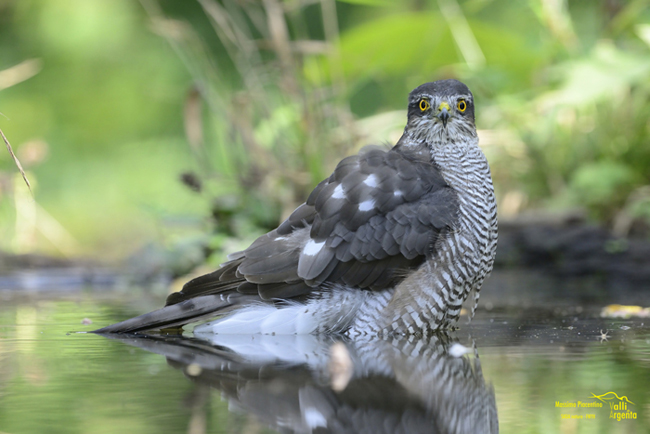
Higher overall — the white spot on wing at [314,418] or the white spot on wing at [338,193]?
the white spot on wing at [338,193]

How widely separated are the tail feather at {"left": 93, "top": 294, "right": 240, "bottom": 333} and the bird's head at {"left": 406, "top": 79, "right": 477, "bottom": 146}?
108 cm

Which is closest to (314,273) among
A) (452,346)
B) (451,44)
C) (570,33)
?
(452,346)

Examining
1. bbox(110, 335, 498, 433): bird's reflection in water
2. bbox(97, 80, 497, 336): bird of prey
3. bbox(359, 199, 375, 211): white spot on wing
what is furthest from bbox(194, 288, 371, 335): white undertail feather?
bbox(359, 199, 375, 211): white spot on wing

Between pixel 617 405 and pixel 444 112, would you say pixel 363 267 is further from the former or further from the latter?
pixel 617 405

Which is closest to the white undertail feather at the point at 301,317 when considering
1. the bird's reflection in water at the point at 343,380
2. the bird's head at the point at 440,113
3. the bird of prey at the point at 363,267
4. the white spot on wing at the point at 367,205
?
the bird of prey at the point at 363,267

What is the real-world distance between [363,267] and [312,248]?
21 cm

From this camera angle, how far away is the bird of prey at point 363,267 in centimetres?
305

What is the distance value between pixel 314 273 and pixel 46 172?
23.1ft

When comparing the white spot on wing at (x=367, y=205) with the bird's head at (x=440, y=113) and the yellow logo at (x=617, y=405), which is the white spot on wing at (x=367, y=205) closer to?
the bird's head at (x=440, y=113)

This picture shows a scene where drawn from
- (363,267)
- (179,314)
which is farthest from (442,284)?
(179,314)

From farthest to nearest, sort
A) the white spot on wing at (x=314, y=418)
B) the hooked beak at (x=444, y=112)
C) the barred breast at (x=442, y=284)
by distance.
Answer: the hooked beak at (x=444, y=112), the barred breast at (x=442, y=284), the white spot on wing at (x=314, y=418)

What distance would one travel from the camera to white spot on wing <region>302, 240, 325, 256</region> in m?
3.09

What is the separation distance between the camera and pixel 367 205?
3.09 meters

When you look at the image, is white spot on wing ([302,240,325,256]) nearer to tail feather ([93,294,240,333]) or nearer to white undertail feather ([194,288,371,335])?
white undertail feather ([194,288,371,335])
